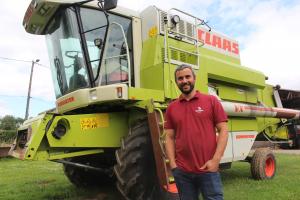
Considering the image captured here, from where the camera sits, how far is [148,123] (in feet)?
17.3

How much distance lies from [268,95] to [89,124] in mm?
5361

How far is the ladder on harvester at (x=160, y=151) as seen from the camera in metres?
4.94

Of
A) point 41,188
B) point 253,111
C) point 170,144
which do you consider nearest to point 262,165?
point 253,111

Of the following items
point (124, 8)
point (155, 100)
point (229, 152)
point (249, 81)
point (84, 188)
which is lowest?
point (84, 188)

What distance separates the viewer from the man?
307 centimetres

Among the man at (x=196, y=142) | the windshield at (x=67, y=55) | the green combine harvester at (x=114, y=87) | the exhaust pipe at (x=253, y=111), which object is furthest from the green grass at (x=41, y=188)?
the man at (x=196, y=142)

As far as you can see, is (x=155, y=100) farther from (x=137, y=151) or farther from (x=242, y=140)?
(x=242, y=140)

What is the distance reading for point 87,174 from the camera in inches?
285

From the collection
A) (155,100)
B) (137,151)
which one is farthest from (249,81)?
(137,151)

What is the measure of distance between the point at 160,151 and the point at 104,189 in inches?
105

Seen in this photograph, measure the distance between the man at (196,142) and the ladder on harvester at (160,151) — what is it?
1.71 metres

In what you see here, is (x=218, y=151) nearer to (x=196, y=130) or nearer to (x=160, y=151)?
(x=196, y=130)

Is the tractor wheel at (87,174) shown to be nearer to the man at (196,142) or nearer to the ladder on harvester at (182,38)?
A: the ladder on harvester at (182,38)

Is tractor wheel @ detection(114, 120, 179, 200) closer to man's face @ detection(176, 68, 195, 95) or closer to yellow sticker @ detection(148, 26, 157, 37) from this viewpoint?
yellow sticker @ detection(148, 26, 157, 37)
